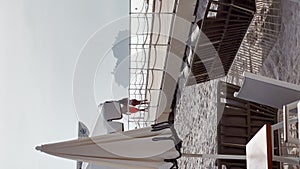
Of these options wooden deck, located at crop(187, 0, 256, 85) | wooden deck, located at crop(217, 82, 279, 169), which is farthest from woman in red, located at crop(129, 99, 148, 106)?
wooden deck, located at crop(217, 82, 279, 169)

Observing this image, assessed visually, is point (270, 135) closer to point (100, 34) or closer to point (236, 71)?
point (236, 71)

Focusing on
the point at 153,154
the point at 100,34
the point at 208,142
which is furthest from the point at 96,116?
the point at 153,154

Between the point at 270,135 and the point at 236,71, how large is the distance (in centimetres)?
286

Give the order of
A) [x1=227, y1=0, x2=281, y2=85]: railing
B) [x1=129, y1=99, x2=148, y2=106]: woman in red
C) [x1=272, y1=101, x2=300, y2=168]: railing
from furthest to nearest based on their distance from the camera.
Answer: [x1=129, y1=99, x2=148, y2=106]: woman in red, [x1=227, y1=0, x2=281, y2=85]: railing, [x1=272, y1=101, x2=300, y2=168]: railing

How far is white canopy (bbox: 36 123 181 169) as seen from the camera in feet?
11.4

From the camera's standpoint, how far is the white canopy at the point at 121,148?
3.48m

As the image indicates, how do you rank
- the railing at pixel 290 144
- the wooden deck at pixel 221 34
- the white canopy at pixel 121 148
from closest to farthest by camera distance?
1. the railing at pixel 290 144
2. the white canopy at pixel 121 148
3. the wooden deck at pixel 221 34

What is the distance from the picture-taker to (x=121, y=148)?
353 cm

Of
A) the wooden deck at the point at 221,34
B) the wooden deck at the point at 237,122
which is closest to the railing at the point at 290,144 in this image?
the wooden deck at the point at 237,122

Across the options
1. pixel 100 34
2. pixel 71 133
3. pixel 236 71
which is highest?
pixel 100 34

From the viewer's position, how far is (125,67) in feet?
21.2

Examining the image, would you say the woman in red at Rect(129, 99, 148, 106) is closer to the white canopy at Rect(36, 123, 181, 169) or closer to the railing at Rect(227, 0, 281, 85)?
the railing at Rect(227, 0, 281, 85)

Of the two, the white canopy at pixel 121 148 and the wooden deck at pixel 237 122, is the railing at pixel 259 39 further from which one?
the white canopy at pixel 121 148

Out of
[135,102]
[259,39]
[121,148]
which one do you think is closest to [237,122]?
[259,39]
